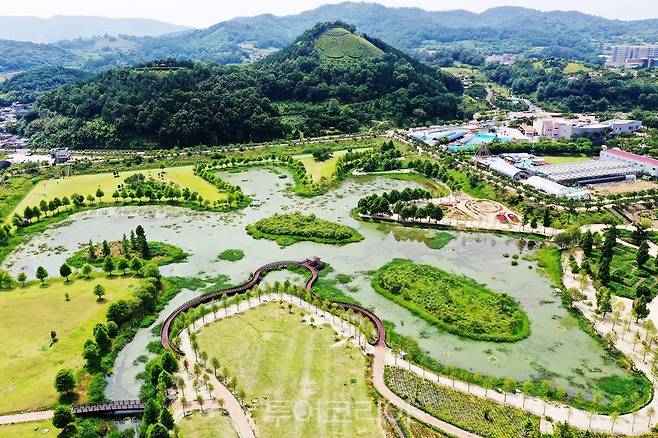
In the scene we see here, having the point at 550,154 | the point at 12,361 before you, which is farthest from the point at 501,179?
the point at 12,361

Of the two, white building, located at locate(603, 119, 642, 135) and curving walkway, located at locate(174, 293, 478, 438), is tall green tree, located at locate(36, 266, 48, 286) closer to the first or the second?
curving walkway, located at locate(174, 293, 478, 438)

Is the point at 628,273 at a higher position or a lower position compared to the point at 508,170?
lower

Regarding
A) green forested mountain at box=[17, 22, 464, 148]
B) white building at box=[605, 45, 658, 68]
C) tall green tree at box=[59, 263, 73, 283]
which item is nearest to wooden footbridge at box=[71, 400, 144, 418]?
tall green tree at box=[59, 263, 73, 283]

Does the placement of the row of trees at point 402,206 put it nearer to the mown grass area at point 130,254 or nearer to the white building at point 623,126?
the mown grass area at point 130,254

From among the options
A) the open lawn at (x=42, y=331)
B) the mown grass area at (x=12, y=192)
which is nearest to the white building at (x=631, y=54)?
the mown grass area at (x=12, y=192)

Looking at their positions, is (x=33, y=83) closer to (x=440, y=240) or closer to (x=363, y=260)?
(x=363, y=260)

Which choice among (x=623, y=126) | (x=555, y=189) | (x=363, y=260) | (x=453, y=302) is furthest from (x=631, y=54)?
(x=453, y=302)
